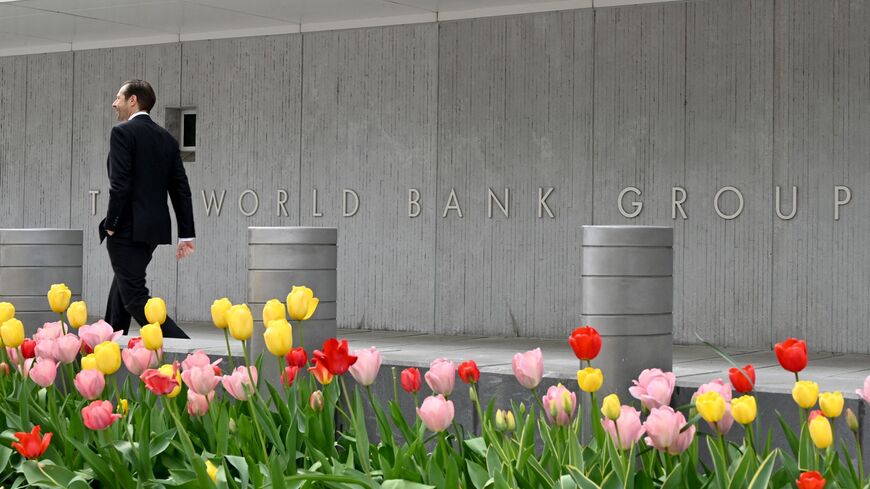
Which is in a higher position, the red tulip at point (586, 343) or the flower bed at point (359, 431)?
the red tulip at point (586, 343)

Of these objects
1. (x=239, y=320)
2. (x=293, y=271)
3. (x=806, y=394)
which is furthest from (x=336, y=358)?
(x=293, y=271)

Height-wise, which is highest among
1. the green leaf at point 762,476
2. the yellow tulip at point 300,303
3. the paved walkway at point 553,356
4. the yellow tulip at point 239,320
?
the yellow tulip at point 300,303

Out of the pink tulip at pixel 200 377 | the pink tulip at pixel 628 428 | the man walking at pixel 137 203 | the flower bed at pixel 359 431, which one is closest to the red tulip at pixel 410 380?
the flower bed at pixel 359 431

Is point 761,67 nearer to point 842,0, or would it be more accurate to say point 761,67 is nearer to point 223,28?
point 842,0

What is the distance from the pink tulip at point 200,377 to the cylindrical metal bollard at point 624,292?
2.14 m

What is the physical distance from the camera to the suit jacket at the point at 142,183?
29.3ft

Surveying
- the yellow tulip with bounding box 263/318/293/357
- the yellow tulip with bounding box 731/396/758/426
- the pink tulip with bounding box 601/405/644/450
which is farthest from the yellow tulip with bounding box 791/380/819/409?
the yellow tulip with bounding box 263/318/293/357

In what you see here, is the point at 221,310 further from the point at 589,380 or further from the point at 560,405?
the point at 589,380

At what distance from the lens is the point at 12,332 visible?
4.84 meters

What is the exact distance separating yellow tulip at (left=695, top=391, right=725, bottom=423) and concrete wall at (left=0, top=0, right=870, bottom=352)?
22.6ft

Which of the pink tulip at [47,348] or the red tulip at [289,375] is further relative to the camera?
the pink tulip at [47,348]

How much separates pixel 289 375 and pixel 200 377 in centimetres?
51

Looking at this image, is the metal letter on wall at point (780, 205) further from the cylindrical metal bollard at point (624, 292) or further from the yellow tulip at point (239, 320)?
the yellow tulip at point (239, 320)

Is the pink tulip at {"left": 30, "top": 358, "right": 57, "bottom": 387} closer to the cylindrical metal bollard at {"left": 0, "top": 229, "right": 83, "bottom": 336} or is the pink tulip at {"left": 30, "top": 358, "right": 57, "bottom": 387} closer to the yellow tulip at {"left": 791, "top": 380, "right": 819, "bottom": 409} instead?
the yellow tulip at {"left": 791, "top": 380, "right": 819, "bottom": 409}
